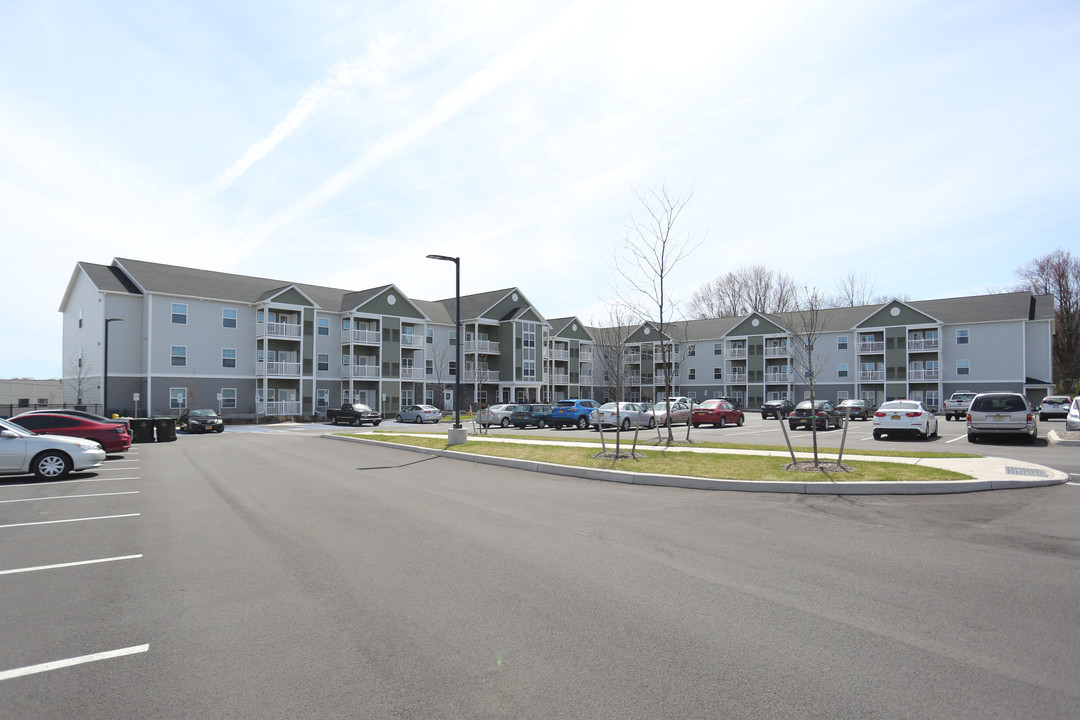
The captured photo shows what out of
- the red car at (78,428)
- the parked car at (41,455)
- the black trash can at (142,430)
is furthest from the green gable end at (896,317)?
the parked car at (41,455)

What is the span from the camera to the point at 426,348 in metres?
59.4

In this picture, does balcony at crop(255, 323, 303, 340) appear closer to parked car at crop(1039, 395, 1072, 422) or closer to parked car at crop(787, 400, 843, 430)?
parked car at crop(787, 400, 843, 430)

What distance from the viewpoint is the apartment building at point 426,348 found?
145 ft

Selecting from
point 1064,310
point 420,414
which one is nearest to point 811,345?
point 420,414

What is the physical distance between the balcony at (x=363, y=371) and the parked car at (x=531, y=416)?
18.8 m

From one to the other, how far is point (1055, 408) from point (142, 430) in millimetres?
48090

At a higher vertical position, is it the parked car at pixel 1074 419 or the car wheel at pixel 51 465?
the parked car at pixel 1074 419

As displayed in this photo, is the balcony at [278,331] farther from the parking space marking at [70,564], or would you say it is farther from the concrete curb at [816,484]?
the parking space marking at [70,564]

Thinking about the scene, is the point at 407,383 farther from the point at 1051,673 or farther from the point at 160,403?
the point at 1051,673

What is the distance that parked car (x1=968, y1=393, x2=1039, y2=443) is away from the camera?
21.1 metres

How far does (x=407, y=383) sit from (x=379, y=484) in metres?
45.5

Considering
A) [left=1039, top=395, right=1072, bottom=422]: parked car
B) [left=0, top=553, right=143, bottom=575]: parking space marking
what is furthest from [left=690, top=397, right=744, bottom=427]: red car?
[left=0, top=553, right=143, bottom=575]: parking space marking

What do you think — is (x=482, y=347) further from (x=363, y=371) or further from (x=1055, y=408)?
(x=1055, y=408)

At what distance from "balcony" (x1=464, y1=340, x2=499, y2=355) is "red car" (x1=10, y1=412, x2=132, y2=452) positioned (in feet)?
130
